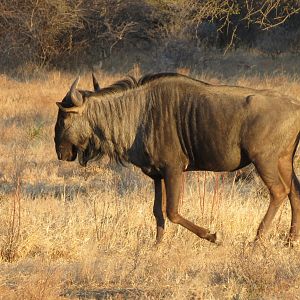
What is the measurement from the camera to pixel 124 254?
293 inches

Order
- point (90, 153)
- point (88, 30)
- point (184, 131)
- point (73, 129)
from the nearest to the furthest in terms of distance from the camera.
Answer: point (184, 131) < point (73, 129) < point (90, 153) < point (88, 30)

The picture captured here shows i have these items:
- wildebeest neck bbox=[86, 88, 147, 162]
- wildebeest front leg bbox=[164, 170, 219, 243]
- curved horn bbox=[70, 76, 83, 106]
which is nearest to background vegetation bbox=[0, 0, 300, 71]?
wildebeest neck bbox=[86, 88, 147, 162]

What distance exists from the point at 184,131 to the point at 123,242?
124cm

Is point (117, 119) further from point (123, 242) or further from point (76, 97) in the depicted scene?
point (123, 242)

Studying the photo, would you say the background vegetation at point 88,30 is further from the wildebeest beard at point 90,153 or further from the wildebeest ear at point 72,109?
the wildebeest ear at point 72,109

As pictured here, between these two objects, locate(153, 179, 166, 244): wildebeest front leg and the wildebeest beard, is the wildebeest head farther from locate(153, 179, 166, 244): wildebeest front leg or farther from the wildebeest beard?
locate(153, 179, 166, 244): wildebeest front leg

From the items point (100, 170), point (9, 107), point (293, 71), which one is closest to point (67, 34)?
point (293, 71)

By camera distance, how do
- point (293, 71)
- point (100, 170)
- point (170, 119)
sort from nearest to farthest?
point (170, 119), point (100, 170), point (293, 71)

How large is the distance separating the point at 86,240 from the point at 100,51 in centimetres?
2466

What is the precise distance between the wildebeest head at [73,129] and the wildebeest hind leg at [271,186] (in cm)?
176

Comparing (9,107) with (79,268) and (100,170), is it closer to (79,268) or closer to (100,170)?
(100,170)

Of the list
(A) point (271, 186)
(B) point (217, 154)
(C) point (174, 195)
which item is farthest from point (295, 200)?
(C) point (174, 195)

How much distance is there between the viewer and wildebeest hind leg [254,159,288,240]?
7.88 m

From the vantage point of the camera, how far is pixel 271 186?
→ 7980mm
